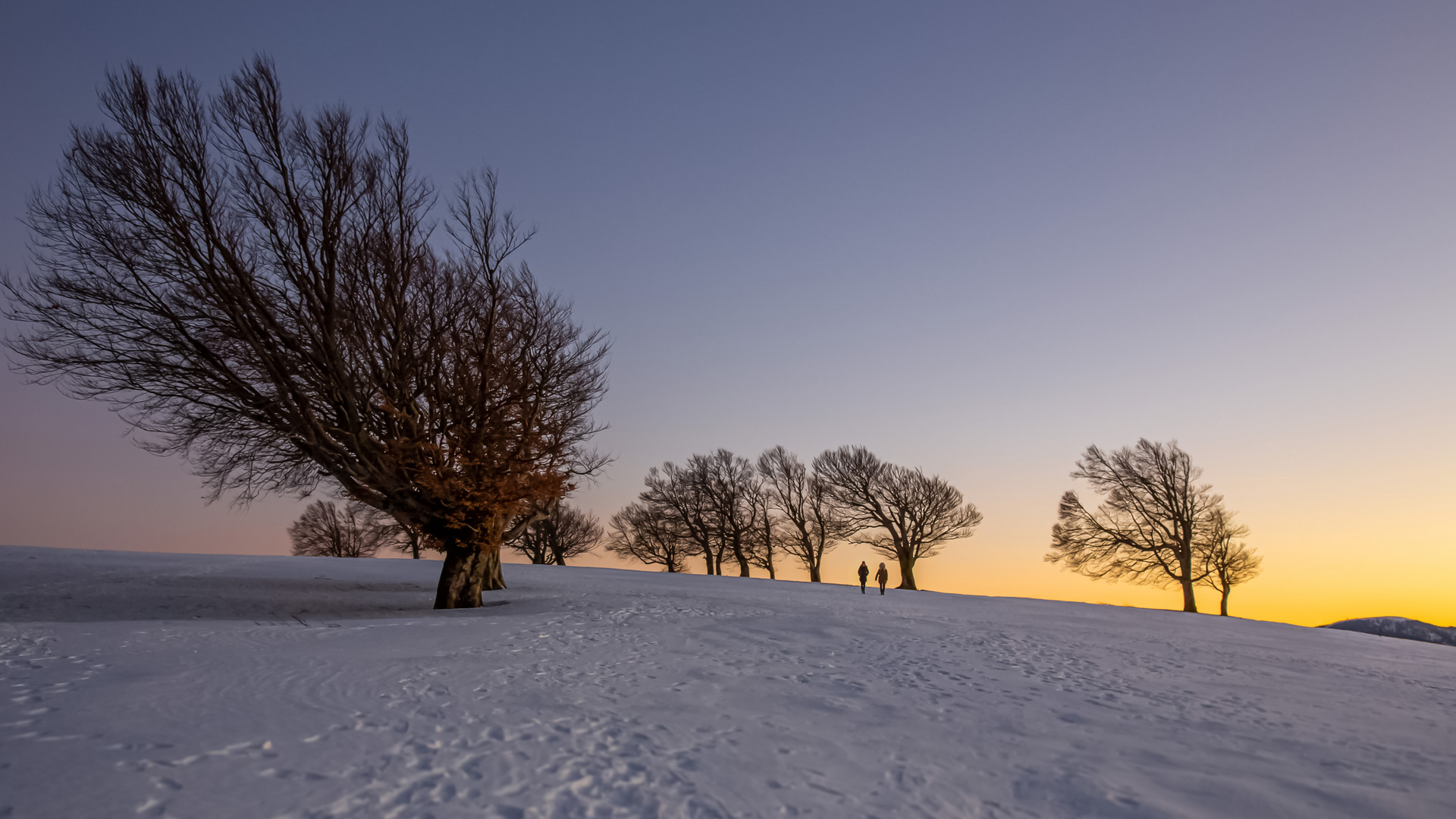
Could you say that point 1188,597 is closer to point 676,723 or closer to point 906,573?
point 906,573

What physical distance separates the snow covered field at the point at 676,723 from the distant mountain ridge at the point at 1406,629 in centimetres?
2796

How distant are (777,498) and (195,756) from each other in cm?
4639

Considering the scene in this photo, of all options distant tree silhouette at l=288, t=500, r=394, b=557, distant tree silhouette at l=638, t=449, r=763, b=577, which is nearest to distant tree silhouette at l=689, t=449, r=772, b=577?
distant tree silhouette at l=638, t=449, r=763, b=577

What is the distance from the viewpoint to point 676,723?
20.6 ft

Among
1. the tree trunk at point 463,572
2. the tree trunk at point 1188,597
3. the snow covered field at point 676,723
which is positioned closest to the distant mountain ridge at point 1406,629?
the tree trunk at point 1188,597

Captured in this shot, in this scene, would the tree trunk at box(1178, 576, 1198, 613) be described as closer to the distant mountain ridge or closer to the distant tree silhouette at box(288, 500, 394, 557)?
the distant mountain ridge

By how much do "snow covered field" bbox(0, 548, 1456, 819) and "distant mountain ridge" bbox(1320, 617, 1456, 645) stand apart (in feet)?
91.7

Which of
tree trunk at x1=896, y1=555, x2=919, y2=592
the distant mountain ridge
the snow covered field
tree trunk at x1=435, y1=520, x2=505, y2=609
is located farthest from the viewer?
tree trunk at x1=896, y1=555, x2=919, y2=592

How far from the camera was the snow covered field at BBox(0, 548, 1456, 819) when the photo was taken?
→ 4578 mm

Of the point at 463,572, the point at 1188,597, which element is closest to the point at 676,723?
the point at 463,572

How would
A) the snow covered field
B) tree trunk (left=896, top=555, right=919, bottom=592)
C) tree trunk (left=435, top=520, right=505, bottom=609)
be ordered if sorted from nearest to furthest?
the snow covered field < tree trunk (left=435, top=520, right=505, bottom=609) < tree trunk (left=896, top=555, right=919, bottom=592)

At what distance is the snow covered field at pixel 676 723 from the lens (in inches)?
180

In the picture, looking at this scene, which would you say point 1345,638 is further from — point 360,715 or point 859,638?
point 360,715

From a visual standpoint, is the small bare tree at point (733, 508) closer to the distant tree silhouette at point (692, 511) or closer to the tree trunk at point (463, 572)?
the distant tree silhouette at point (692, 511)
